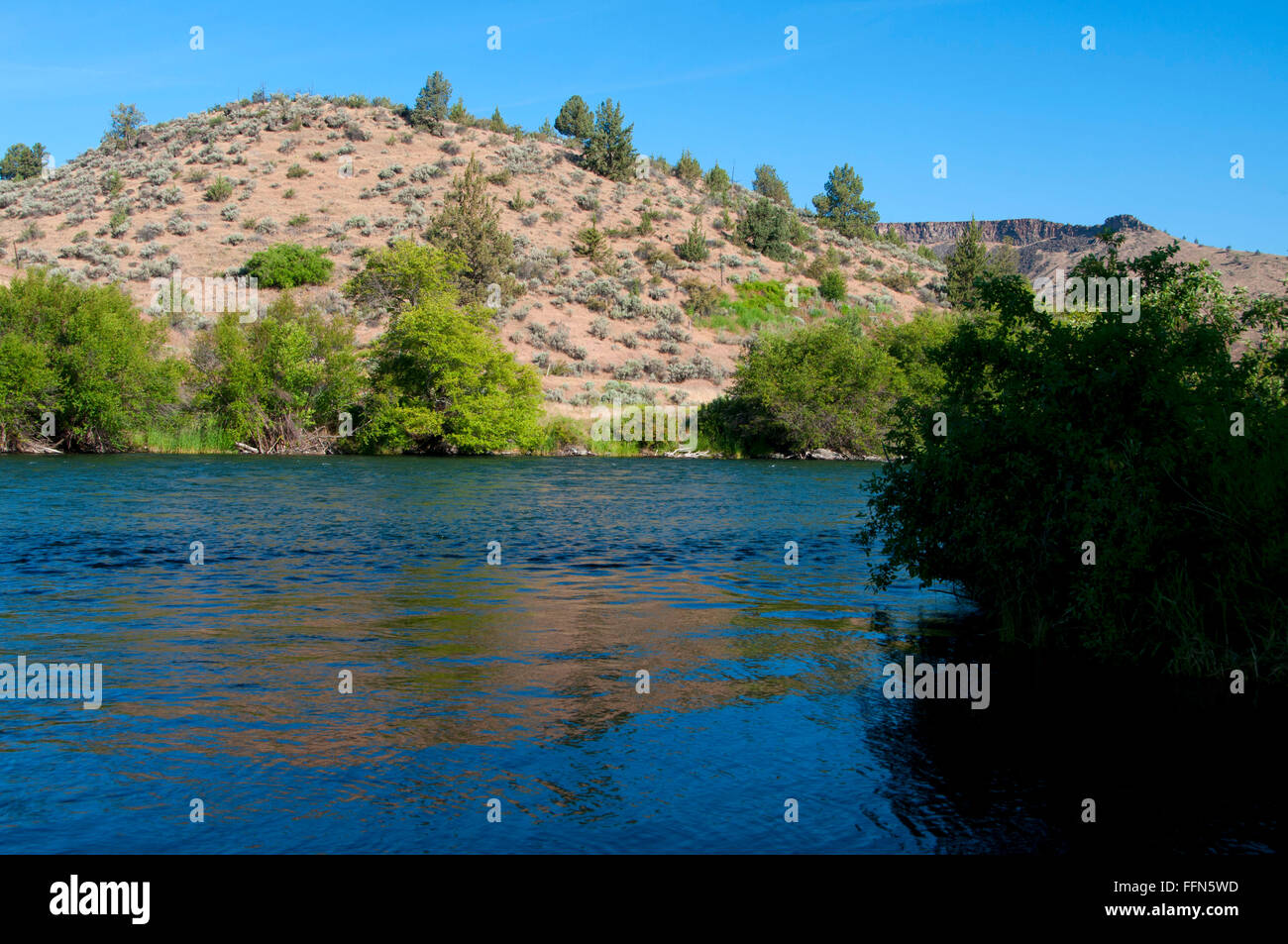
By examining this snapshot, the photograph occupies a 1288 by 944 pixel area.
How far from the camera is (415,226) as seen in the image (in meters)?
75.1

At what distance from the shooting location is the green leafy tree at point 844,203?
105 metres

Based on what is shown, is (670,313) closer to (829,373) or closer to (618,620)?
(829,373)

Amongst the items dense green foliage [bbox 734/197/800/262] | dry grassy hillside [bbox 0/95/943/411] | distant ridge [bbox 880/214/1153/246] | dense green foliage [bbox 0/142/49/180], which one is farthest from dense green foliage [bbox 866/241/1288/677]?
distant ridge [bbox 880/214/1153/246]

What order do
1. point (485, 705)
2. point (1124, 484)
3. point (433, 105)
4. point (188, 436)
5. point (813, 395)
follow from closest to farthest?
point (485, 705) < point (1124, 484) < point (188, 436) < point (813, 395) < point (433, 105)

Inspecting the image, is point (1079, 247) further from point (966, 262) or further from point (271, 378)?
point (271, 378)

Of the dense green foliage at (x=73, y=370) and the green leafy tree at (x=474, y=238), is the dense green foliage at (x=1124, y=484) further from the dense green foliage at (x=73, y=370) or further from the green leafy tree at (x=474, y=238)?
the green leafy tree at (x=474, y=238)

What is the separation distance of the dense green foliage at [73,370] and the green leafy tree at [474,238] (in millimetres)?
24148

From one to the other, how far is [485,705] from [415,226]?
231ft

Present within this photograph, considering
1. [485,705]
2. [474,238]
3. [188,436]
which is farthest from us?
[474,238]

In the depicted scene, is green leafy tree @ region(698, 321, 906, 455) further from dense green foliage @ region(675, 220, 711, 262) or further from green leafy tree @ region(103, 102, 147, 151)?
green leafy tree @ region(103, 102, 147, 151)

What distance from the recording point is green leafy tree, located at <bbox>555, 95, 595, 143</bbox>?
330ft

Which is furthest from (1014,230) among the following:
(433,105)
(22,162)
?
(22,162)

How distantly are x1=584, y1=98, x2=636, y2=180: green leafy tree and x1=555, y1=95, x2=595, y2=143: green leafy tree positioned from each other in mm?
3737

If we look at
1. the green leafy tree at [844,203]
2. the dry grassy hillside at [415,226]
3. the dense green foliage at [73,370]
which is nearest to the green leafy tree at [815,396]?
the dry grassy hillside at [415,226]
